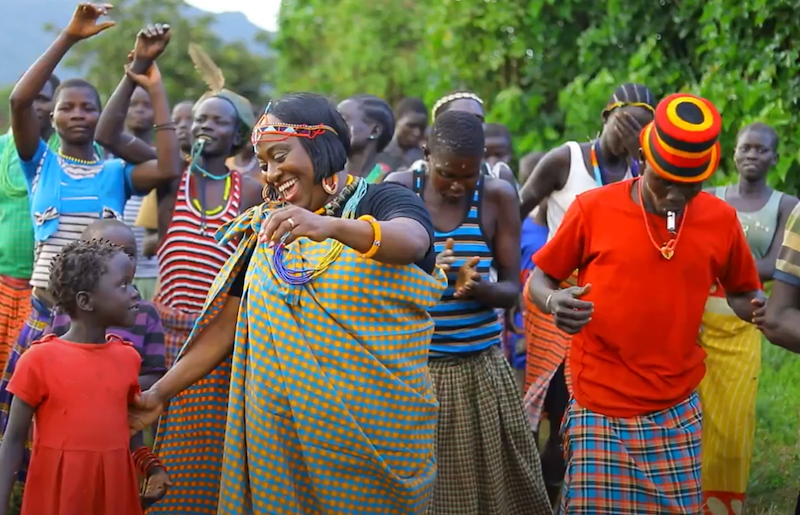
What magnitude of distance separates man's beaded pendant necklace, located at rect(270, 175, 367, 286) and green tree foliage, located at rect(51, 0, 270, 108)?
20.6 metres

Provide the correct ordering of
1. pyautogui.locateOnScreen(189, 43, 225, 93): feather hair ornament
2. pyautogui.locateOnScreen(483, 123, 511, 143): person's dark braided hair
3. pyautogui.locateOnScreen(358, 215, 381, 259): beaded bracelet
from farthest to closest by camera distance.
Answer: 1. pyautogui.locateOnScreen(483, 123, 511, 143): person's dark braided hair
2. pyautogui.locateOnScreen(189, 43, 225, 93): feather hair ornament
3. pyautogui.locateOnScreen(358, 215, 381, 259): beaded bracelet

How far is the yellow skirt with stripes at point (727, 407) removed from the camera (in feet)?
18.3

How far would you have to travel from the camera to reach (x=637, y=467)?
411 cm

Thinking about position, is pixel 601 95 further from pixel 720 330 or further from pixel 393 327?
pixel 393 327

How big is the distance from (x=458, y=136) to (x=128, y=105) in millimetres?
1925

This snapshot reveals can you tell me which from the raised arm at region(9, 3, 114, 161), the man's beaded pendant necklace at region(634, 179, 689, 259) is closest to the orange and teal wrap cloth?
the man's beaded pendant necklace at region(634, 179, 689, 259)

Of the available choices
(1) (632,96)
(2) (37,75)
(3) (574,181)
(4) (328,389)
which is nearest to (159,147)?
(2) (37,75)

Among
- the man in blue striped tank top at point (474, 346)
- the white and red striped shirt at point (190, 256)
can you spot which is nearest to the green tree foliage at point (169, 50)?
the white and red striped shirt at point (190, 256)

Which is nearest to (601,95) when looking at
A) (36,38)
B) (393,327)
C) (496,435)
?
(496,435)

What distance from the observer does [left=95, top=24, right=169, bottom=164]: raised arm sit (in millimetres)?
5289

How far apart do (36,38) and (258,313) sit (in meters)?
43.5

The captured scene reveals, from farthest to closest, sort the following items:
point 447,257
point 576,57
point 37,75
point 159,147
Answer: point 576,57
point 159,147
point 37,75
point 447,257

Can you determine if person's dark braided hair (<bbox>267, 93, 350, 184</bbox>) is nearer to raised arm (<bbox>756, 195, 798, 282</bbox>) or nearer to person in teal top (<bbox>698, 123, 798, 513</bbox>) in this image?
person in teal top (<bbox>698, 123, 798, 513</bbox>)

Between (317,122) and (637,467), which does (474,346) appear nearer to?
(637,467)
